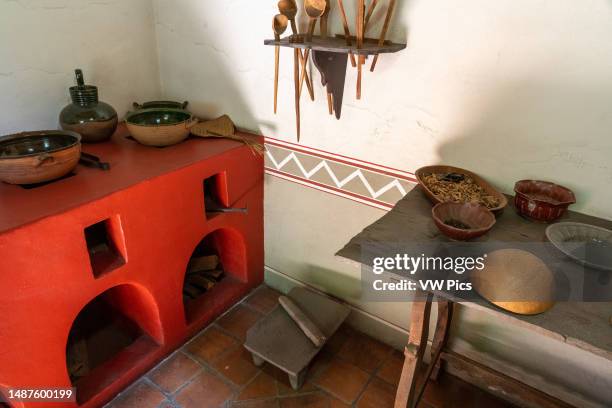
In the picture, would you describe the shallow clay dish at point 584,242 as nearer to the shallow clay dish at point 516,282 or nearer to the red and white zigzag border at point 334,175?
the shallow clay dish at point 516,282

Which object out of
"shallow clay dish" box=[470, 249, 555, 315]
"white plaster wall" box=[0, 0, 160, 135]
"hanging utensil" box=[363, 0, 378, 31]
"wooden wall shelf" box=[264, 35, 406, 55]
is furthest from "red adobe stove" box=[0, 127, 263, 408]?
"shallow clay dish" box=[470, 249, 555, 315]

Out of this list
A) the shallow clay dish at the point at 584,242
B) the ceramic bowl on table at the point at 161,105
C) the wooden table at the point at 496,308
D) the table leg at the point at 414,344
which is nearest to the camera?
the wooden table at the point at 496,308

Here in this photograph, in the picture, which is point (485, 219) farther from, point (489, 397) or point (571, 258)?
point (489, 397)

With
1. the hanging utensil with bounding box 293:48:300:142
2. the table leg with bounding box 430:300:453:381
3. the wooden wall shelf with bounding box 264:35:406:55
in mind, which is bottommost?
the table leg with bounding box 430:300:453:381

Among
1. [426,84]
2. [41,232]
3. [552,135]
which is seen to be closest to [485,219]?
[552,135]

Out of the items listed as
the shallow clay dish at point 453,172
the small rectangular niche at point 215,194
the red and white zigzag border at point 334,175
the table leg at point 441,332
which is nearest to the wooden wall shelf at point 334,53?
the red and white zigzag border at point 334,175

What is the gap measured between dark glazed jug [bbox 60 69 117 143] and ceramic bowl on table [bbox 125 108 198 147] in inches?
5.5

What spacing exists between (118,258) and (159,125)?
2.40ft

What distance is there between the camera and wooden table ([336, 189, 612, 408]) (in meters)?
1.11

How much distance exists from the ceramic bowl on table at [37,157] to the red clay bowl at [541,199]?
188 cm

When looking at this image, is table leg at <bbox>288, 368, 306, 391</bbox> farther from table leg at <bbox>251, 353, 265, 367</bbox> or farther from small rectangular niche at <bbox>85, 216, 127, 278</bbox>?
small rectangular niche at <bbox>85, 216, 127, 278</bbox>

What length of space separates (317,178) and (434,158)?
699 millimetres

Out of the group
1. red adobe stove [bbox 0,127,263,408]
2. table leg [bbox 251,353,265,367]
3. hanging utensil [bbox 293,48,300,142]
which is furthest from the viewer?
table leg [bbox 251,353,265,367]

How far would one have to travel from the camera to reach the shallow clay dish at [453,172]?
1604 millimetres
